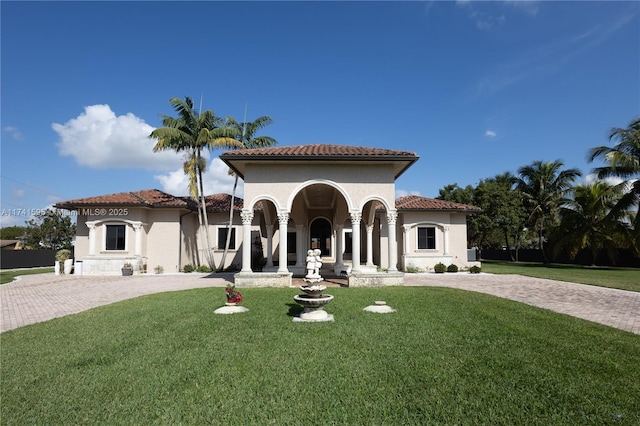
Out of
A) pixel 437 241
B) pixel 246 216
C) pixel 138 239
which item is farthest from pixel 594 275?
pixel 138 239

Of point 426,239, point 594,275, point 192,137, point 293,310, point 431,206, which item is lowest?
point 594,275

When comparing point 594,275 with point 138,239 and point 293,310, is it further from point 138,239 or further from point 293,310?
point 138,239

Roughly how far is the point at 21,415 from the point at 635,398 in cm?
745

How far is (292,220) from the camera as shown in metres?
22.1

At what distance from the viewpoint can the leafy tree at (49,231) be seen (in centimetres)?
4262

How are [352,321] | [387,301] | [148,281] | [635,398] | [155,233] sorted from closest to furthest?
[635,398], [352,321], [387,301], [148,281], [155,233]

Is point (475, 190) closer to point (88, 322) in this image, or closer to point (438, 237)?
point (438, 237)

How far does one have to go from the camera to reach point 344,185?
14.6 meters

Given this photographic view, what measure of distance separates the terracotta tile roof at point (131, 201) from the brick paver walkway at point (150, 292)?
490 centimetres

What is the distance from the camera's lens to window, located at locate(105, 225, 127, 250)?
69.4 ft

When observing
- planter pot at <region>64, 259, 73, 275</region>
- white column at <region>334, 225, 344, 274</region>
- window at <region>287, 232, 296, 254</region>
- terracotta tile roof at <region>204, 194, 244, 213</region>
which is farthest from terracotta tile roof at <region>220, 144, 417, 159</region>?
planter pot at <region>64, 259, 73, 275</region>

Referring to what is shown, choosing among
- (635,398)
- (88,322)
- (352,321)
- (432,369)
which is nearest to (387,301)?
(352,321)

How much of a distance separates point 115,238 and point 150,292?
9.75 meters

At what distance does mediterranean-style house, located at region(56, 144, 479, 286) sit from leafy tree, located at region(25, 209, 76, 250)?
1112 inches
